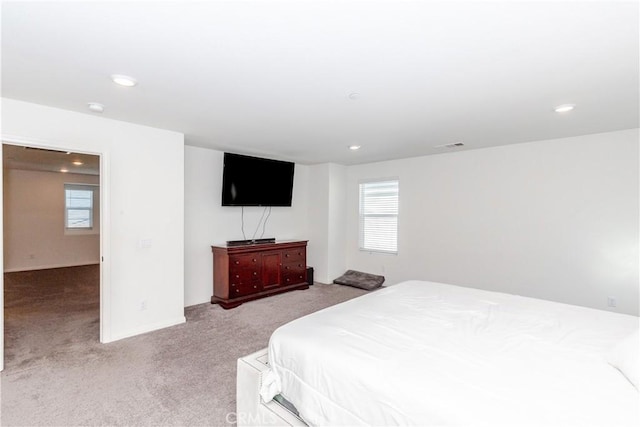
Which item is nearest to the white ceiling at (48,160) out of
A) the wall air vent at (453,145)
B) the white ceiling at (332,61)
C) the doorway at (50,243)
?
the doorway at (50,243)

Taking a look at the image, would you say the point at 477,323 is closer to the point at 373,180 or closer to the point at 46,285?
the point at 373,180

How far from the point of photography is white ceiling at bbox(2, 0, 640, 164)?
4.83 ft

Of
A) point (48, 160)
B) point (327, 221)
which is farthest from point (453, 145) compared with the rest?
point (48, 160)

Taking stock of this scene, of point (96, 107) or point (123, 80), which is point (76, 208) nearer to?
point (96, 107)

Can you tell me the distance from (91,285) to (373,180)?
549 centimetres

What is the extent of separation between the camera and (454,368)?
1.39 metres

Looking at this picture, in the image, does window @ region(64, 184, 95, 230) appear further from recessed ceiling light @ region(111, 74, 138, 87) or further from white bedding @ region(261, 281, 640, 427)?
white bedding @ region(261, 281, 640, 427)

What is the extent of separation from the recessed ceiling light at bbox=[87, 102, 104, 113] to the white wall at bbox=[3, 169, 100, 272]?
6070mm

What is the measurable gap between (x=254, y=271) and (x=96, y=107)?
2.90 metres

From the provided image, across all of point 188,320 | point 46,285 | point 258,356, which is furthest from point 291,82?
point 46,285

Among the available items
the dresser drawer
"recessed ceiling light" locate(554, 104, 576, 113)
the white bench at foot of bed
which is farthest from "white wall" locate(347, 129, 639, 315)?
the white bench at foot of bed

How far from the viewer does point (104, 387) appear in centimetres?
238

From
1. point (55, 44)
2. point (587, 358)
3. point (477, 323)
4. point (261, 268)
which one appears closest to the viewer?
point (587, 358)

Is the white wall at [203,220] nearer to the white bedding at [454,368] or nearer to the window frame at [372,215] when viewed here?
the window frame at [372,215]
